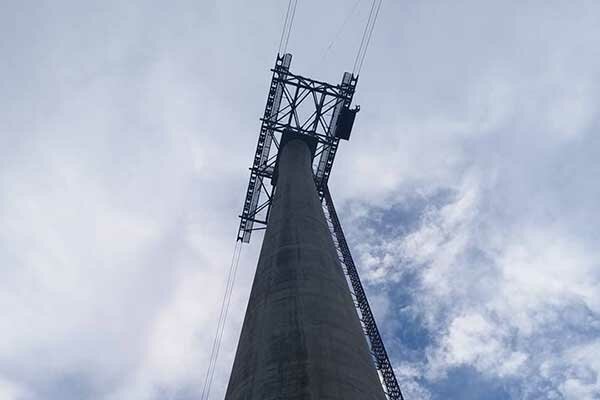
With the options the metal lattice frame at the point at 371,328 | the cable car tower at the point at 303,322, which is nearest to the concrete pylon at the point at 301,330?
the cable car tower at the point at 303,322

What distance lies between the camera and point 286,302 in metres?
15.3

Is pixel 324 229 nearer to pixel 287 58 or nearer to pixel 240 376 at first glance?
pixel 240 376

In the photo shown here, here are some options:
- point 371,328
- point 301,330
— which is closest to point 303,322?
point 301,330

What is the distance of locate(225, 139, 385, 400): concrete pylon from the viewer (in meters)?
12.2

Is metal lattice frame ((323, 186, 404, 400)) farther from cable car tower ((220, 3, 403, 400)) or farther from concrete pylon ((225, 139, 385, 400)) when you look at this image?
concrete pylon ((225, 139, 385, 400))

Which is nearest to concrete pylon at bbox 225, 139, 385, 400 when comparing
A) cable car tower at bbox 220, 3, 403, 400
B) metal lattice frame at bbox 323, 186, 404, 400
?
cable car tower at bbox 220, 3, 403, 400

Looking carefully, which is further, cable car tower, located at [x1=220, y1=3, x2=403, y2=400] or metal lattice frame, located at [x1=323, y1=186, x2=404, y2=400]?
metal lattice frame, located at [x1=323, y1=186, x2=404, y2=400]

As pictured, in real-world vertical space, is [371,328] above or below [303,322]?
above

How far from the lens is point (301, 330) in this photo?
1388 cm

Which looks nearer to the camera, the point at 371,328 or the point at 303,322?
the point at 303,322

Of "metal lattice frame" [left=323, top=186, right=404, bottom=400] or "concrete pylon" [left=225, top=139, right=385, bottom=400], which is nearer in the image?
"concrete pylon" [left=225, top=139, right=385, bottom=400]

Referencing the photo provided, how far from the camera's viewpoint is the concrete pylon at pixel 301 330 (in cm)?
1218

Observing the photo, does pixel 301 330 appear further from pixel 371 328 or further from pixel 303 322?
pixel 371 328

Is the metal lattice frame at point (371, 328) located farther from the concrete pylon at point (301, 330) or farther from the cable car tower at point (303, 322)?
the concrete pylon at point (301, 330)
